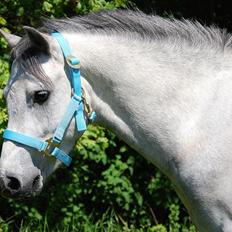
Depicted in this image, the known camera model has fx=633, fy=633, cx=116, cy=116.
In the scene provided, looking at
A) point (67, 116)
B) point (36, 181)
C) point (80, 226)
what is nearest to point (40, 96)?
point (67, 116)

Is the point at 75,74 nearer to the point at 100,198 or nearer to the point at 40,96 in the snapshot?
the point at 40,96

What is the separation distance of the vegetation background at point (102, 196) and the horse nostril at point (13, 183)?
2192 mm

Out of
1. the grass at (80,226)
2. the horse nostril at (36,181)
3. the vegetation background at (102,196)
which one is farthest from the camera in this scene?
the vegetation background at (102,196)

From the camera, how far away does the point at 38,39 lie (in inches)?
120

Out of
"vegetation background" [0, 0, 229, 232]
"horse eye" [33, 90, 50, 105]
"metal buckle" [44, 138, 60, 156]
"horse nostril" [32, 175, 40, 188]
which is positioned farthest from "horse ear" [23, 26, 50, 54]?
"vegetation background" [0, 0, 229, 232]

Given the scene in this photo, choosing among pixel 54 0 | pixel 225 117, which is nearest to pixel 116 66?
pixel 225 117

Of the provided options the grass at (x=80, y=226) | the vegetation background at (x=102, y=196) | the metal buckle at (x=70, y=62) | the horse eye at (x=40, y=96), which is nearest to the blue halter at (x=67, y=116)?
the metal buckle at (x=70, y=62)

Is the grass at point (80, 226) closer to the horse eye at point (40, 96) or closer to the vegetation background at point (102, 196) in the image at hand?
the vegetation background at point (102, 196)

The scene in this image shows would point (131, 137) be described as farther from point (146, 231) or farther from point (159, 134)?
point (146, 231)

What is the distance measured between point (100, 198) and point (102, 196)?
3cm

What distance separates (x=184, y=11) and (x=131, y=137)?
3507 mm

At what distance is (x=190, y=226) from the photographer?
5.77m

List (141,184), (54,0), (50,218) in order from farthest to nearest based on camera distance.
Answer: (141,184), (50,218), (54,0)

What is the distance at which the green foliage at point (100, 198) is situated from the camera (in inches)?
218
